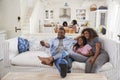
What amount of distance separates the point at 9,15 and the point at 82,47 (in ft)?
11.7

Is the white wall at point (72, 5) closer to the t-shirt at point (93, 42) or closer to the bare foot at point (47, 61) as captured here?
the t-shirt at point (93, 42)

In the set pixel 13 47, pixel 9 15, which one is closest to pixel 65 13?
pixel 9 15

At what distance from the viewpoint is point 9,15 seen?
6406mm

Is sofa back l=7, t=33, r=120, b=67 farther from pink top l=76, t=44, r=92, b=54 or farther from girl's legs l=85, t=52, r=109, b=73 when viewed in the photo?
pink top l=76, t=44, r=92, b=54

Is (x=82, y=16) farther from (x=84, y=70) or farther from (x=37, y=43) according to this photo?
(x=84, y=70)

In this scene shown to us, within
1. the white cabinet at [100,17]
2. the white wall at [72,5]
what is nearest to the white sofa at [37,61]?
the white cabinet at [100,17]

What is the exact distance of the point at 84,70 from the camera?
3311 mm

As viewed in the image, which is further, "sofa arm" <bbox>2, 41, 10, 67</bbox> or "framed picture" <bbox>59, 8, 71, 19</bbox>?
"framed picture" <bbox>59, 8, 71, 19</bbox>

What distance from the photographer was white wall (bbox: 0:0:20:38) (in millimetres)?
6367

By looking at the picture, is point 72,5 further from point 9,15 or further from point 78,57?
point 78,57

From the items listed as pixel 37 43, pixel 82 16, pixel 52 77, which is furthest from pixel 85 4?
pixel 52 77

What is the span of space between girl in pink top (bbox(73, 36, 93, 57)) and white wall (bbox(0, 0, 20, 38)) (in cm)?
325

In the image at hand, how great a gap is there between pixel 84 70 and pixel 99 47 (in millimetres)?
521

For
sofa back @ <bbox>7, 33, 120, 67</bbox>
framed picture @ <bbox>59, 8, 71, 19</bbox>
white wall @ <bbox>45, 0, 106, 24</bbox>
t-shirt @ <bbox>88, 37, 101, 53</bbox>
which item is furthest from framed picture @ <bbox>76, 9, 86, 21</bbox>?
t-shirt @ <bbox>88, 37, 101, 53</bbox>
